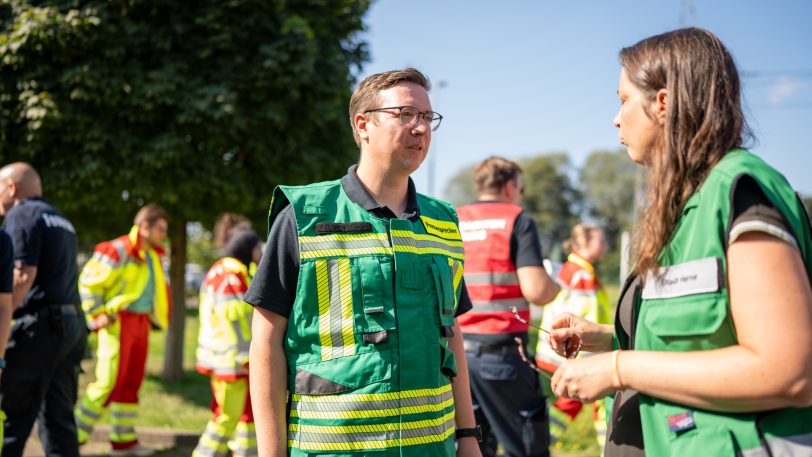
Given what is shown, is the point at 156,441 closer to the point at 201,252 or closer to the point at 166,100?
the point at 166,100

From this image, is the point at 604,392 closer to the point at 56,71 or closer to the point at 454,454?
the point at 454,454

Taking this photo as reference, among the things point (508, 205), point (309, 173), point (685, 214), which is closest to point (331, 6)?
point (309, 173)

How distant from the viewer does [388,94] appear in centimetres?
277

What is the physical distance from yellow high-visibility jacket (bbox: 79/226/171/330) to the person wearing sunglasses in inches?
268

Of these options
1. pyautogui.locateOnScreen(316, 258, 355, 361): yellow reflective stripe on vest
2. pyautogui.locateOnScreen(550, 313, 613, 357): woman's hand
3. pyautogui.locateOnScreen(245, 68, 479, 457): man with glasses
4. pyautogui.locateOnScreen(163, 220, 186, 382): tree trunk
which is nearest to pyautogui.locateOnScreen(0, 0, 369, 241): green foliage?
pyautogui.locateOnScreen(163, 220, 186, 382): tree trunk

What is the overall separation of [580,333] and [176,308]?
10370 millimetres

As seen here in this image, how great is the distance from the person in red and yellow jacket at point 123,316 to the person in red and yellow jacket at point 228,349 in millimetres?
1510

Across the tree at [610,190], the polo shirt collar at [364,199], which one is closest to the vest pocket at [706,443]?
the polo shirt collar at [364,199]

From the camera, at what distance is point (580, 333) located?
247 cm

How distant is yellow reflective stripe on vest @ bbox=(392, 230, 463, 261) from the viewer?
267cm

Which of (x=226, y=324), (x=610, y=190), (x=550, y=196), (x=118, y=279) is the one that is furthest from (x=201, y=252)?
(x=610, y=190)

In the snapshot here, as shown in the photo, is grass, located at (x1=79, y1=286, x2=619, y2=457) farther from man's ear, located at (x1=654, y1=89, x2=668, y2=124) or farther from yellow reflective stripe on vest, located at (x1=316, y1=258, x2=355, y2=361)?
man's ear, located at (x1=654, y1=89, x2=668, y2=124)

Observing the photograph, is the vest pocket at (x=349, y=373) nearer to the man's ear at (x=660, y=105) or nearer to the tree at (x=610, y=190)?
the man's ear at (x=660, y=105)

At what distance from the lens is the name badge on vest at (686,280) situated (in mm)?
1769
